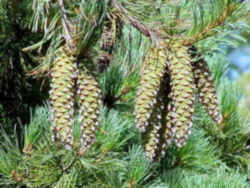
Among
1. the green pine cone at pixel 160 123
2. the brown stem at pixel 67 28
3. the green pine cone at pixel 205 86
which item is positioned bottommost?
the green pine cone at pixel 160 123

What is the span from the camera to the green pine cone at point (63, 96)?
2.81ft

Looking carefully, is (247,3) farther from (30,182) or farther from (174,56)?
(30,182)

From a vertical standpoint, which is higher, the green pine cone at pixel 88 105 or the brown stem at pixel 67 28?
the brown stem at pixel 67 28

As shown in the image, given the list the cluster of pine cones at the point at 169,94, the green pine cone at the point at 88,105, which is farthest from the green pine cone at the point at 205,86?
the green pine cone at the point at 88,105

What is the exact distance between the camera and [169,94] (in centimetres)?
94

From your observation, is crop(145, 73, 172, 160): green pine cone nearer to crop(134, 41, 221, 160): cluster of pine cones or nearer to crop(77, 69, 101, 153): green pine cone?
crop(134, 41, 221, 160): cluster of pine cones

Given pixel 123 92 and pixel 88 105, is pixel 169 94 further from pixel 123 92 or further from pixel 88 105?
pixel 123 92

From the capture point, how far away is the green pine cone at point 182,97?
0.87 meters

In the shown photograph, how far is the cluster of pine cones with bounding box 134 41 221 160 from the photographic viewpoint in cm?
87

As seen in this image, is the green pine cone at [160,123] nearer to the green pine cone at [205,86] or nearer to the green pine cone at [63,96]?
the green pine cone at [205,86]

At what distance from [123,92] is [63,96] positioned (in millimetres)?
562

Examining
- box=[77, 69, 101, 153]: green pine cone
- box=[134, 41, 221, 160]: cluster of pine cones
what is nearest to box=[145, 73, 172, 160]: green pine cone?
box=[134, 41, 221, 160]: cluster of pine cones

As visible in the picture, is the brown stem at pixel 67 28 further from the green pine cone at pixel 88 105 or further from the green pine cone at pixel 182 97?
the green pine cone at pixel 182 97

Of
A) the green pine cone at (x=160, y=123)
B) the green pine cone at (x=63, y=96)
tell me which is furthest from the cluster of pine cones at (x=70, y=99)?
the green pine cone at (x=160, y=123)
